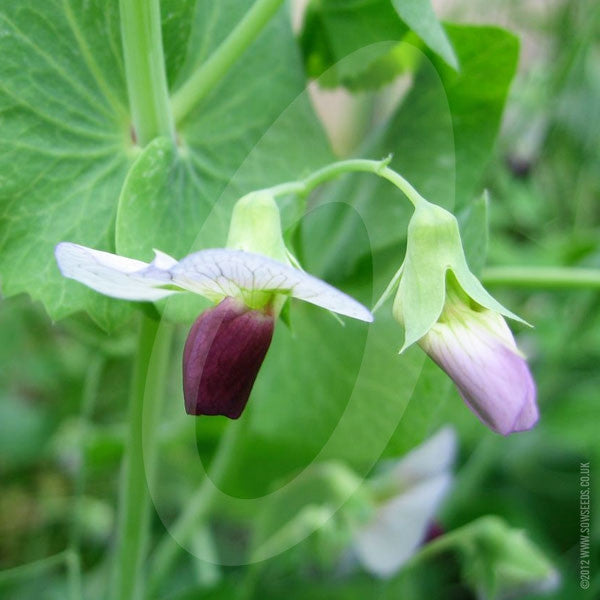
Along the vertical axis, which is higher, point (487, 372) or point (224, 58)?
point (224, 58)

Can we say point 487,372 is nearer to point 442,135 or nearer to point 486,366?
point 486,366

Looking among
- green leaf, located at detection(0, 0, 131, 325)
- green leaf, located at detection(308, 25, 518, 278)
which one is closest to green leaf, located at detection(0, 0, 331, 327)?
green leaf, located at detection(0, 0, 131, 325)

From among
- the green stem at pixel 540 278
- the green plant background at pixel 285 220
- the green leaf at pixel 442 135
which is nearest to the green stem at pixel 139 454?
the green plant background at pixel 285 220

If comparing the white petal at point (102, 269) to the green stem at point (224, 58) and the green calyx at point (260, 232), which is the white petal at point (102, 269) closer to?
the green calyx at point (260, 232)

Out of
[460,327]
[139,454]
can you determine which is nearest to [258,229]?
[460,327]

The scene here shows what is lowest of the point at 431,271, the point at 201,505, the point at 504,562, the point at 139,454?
the point at 504,562

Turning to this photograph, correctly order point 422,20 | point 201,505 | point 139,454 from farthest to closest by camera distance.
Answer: point 201,505 → point 139,454 → point 422,20

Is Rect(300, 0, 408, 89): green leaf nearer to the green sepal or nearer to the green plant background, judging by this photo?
the green plant background
